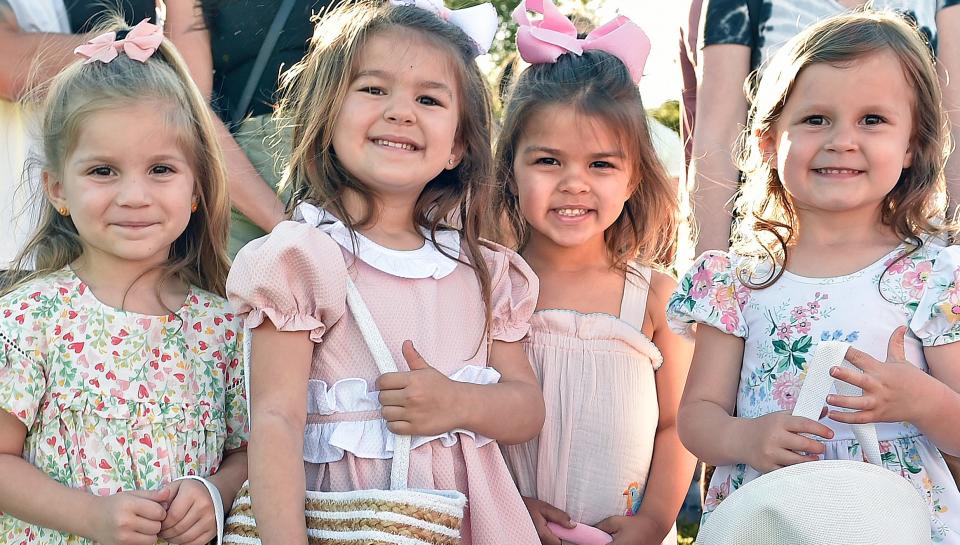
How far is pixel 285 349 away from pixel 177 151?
2.24 feet

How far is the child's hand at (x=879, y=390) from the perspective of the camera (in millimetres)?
2434

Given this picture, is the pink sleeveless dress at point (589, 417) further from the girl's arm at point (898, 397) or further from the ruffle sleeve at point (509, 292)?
the girl's arm at point (898, 397)

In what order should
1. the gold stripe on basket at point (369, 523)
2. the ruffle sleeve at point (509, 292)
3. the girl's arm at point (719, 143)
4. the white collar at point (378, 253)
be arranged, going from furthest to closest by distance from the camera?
the girl's arm at point (719, 143) < the ruffle sleeve at point (509, 292) < the white collar at point (378, 253) < the gold stripe on basket at point (369, 523)

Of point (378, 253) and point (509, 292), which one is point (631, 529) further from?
point (378, 253)

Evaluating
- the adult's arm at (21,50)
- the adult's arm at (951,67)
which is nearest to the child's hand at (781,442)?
the adult's arm at (951,67)

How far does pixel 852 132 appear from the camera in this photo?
2732 millimetres

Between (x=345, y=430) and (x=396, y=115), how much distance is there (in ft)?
2.63

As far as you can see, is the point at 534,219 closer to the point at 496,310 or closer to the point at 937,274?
the point at 496,310

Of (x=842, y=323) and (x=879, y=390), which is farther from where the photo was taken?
(x=842, y=323)

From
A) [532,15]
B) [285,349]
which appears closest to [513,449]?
[285,349]

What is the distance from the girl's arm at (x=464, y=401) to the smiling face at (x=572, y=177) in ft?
1.72

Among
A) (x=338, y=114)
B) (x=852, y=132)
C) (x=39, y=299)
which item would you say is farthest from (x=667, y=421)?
(x=39, y=299)

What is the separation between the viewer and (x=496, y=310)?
2887mm

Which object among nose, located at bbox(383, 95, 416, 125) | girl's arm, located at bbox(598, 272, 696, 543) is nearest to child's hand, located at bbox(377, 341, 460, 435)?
nose, located at bbox(383, 95, 416, 125)
